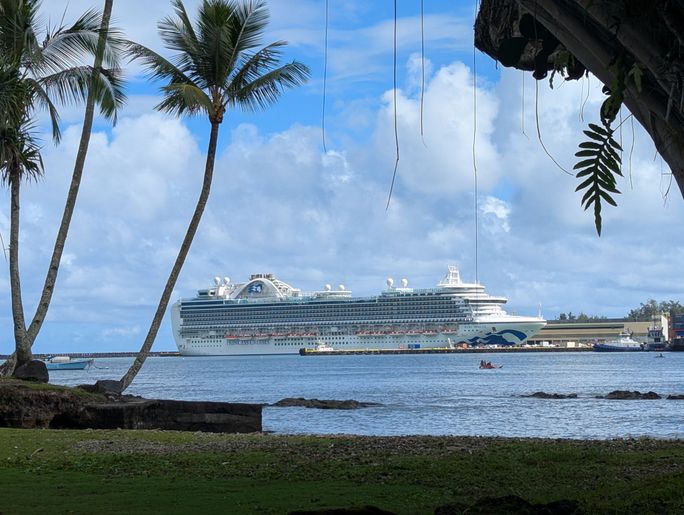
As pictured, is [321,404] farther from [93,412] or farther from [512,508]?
[512,508]

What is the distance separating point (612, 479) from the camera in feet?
24.7

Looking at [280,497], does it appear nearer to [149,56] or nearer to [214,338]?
[149,56]

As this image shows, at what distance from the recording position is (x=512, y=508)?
4836mm

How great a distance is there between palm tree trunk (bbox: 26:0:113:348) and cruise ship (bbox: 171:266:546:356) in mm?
83467

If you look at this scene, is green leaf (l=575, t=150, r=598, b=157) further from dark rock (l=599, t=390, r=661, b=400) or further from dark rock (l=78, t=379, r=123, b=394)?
dark rock (l=599, t=390, r=661, b=400)

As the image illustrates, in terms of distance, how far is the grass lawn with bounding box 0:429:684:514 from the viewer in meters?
6.38

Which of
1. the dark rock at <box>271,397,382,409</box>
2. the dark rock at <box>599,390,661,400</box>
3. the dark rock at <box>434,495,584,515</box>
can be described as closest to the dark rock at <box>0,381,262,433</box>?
the dark rock at <box>434,495,584,515</box>

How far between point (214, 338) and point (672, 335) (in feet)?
199

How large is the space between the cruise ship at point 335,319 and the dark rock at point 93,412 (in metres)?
85.4

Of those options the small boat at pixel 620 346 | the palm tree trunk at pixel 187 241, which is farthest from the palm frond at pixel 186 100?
the small boat at pixel 620 346

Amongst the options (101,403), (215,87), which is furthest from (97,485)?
(215,87)

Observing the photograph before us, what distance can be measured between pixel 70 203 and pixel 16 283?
1.66m

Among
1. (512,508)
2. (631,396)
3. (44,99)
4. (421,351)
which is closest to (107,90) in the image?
(44,99)

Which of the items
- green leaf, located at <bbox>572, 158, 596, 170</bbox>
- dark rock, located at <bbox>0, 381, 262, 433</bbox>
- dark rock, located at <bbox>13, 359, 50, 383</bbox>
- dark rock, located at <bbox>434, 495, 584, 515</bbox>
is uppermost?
green leaf, located at <bbox>572, 158, 596, 170</bbox>
